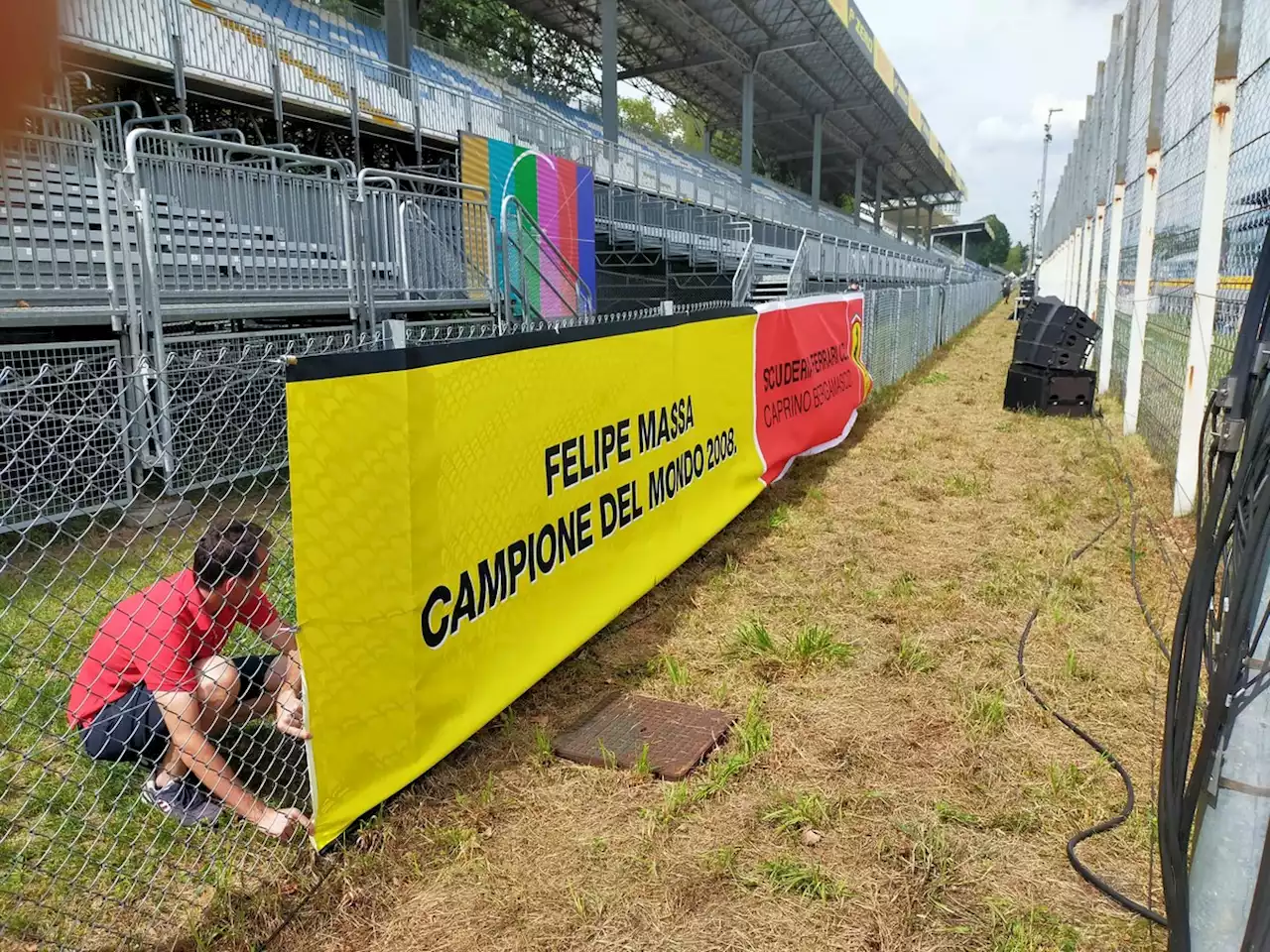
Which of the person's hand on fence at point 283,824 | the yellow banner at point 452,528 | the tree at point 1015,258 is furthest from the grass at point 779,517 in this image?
the tree at point 1015,258

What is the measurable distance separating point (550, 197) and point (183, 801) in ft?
40.5

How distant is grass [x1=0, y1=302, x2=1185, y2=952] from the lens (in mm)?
2545

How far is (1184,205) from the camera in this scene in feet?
25.3

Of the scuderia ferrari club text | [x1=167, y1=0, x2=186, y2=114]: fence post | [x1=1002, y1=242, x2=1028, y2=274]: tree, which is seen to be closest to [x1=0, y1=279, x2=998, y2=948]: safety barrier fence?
the scuderia ferrari club text

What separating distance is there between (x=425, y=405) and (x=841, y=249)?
12985 mm

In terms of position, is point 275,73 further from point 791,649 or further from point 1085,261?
point 1085,261

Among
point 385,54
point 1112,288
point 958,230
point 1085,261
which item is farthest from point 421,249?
point 958,230

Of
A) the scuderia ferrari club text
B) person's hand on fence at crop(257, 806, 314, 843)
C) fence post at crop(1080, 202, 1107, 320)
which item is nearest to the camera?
person's hand on fence at crop(257, 806, 314, 843)

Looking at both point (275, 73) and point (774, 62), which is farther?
point (774, 62)

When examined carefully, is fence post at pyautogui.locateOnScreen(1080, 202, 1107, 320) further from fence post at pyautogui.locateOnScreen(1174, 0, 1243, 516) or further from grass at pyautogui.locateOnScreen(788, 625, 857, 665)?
grass at pyautogui.locateOnScreen(788, 625, 857, 665)

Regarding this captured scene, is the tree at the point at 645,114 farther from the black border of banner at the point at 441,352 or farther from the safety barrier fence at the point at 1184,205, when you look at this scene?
the black border of banner at the point at 441,352

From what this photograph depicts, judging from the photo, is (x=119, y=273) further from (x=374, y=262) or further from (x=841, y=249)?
(x=841, y=249)

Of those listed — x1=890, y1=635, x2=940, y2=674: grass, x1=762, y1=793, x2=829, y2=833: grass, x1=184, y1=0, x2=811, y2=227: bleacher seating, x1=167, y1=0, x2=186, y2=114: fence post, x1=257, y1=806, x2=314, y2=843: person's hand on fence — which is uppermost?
x1=184, y1=0, x2=811, y2=227: bleacher seating

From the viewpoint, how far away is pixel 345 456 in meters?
2.64
